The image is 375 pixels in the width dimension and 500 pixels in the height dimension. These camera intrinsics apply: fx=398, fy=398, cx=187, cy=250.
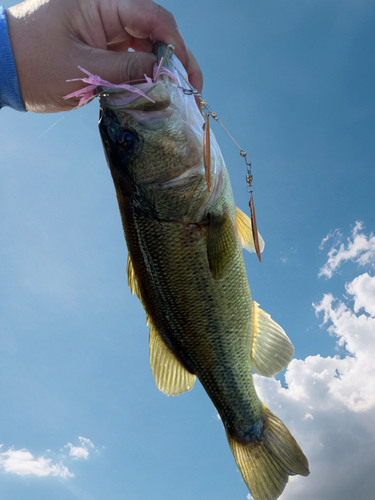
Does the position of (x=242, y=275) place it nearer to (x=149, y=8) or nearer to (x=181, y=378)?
(x=181, y=378)

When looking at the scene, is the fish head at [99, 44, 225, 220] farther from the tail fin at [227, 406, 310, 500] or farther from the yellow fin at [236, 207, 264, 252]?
the tail fin at [227, 406, 310, 500]

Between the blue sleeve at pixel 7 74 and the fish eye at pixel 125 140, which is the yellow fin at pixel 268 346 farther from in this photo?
the blue sleeve at pixel 7 74

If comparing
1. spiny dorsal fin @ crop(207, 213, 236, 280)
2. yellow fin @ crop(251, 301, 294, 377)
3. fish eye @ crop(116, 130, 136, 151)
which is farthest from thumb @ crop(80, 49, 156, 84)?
yellow fin @ crop(251, 301, 294, 377)

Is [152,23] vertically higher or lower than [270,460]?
higher

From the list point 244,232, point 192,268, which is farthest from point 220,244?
point 244,232

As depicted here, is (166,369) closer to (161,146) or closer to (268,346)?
(268,346)

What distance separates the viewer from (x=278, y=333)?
3.81 meters

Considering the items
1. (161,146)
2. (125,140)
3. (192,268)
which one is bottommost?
(192,268)

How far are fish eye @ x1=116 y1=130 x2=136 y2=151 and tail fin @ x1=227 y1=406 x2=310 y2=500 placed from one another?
2766mm

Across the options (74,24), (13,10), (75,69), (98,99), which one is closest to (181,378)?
(98,99)

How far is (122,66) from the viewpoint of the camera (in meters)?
3.16

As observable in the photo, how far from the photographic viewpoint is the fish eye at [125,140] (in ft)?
10.3

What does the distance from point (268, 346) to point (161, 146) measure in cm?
211

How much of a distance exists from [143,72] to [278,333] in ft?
8.55
